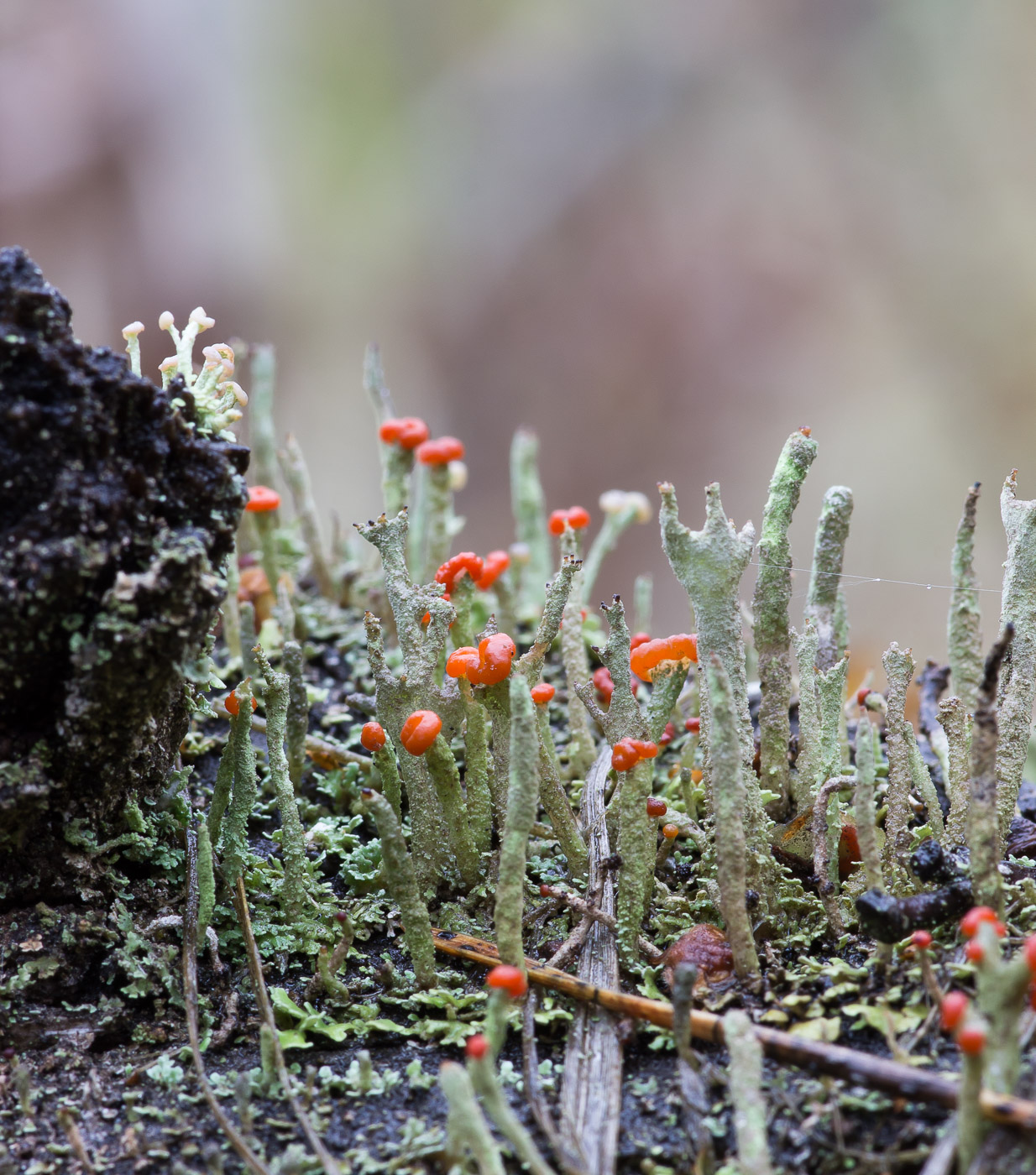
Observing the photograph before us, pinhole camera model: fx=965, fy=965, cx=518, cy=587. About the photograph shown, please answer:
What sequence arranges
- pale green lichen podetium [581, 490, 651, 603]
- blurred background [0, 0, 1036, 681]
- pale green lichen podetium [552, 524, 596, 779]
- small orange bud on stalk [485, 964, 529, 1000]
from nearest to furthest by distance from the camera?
small orange bud on stalk [485, 964, 529, 1000] → pale green lichen podetium [552, 524, 596, 779] → pale green lichen podetium [581, 490, 651, 603] → blurred background [0, 0, 1036, 681]

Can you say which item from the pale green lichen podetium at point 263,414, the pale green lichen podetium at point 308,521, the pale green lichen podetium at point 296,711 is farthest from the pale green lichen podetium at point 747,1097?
the pale green lichen podetium at point 263,414

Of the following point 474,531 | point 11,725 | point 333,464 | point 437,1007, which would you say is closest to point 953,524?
point 474,531

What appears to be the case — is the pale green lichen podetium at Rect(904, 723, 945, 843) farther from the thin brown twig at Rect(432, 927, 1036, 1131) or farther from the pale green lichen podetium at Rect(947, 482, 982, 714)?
the thin brown twig at Rect(432, 927, 1036, 1131)

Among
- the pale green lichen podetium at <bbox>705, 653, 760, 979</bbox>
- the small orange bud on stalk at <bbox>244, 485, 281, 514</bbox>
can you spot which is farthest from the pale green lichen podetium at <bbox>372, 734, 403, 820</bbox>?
the small orange bud on stalk at <bbox>244, 485, 281, 514</bbox>

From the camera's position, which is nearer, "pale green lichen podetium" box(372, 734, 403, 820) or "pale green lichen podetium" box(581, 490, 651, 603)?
"pale green lichen podetium" box(372, 734, 403, 820)

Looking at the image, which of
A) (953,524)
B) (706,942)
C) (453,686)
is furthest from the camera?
(953,524)

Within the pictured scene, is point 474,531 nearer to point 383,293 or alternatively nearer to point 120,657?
point 383,293
